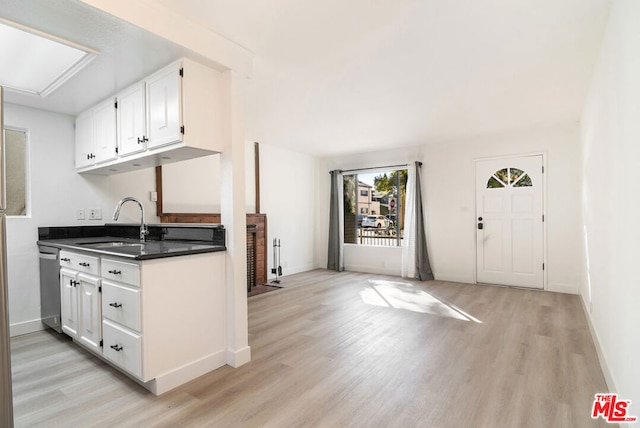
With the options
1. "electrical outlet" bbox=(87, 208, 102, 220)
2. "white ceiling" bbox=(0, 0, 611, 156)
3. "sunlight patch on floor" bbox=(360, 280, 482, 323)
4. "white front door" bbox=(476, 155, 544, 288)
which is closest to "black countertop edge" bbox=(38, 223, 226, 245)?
"electrical outlet" bbox=(87, 208, 102, 220)

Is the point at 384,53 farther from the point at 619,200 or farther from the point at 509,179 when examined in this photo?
the point at 509,179

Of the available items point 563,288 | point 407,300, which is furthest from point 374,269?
point 563,288

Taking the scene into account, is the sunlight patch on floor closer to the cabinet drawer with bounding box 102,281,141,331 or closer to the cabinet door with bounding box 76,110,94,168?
the cabinet drawer with bounding box 102,281,141,331

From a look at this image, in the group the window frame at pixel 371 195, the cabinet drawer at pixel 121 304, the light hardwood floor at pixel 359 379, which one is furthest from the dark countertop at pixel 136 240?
the window frame at pixel 371 195

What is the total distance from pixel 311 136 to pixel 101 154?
297 cm

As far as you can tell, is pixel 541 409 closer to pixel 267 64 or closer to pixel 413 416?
pixel 413 416

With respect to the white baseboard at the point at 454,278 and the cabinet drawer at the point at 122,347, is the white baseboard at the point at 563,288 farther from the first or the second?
the cabinet drawer at the point at 122,347

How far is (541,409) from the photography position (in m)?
1.84

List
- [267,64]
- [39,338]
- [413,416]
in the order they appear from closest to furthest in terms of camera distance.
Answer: [413,416]
[267,64]
[39,338]

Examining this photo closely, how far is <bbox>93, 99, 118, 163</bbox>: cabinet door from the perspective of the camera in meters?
2.87

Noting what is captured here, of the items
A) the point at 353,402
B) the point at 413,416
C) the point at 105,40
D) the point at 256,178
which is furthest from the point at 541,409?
the point at 256,178

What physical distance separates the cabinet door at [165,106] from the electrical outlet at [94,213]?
163cm

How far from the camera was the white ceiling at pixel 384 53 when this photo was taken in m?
2.00

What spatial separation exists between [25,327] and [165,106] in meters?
2.63
